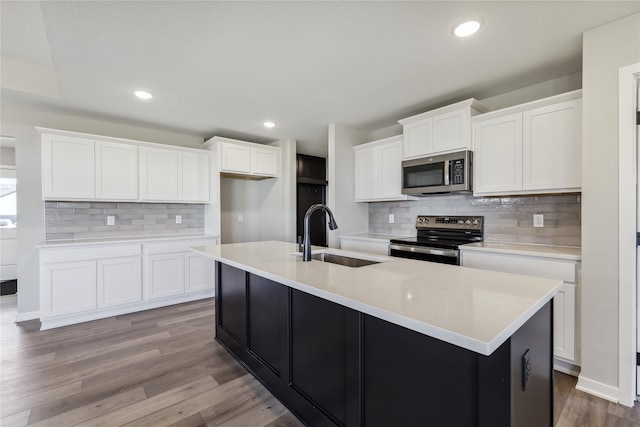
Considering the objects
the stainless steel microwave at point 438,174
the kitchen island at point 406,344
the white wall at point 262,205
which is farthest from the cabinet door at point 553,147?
the white wall at point 262,205

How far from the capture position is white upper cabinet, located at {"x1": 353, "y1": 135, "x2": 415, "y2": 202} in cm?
360

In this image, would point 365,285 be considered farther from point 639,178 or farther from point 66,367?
point 66,367

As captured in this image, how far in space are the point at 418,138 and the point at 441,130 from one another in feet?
0.89

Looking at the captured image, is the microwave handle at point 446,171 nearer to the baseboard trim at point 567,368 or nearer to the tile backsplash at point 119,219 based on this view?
the baseboard trim at point 567,368

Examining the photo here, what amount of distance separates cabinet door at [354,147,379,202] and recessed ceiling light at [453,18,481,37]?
1951 mm

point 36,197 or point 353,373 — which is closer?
point 353,373

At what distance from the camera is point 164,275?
3.66m

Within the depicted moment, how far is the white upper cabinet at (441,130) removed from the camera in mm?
2863

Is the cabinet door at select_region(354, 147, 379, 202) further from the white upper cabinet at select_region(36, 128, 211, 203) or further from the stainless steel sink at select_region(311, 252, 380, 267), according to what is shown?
the white upper cabinet at select_region(36, 128, 211, 203)

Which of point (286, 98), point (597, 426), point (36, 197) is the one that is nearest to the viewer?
point (597, 426)

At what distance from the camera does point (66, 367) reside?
2.27 metres

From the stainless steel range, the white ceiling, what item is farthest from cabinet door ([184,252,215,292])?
the stainless steel range

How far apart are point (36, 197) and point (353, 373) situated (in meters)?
4.00

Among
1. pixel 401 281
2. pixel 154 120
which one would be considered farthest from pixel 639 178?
pixel 154 120
